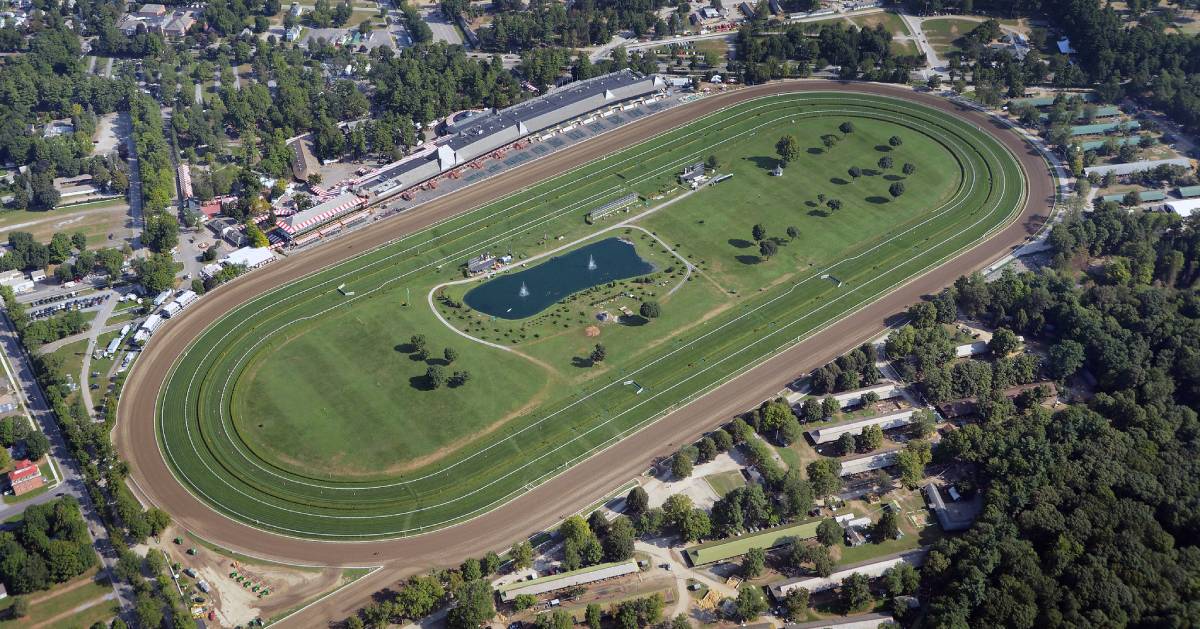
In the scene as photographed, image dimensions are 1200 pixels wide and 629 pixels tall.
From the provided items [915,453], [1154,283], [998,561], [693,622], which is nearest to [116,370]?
[693,622]

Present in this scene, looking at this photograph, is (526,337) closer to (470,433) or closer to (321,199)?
(470,433)

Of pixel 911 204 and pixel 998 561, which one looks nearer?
pixel 998 561

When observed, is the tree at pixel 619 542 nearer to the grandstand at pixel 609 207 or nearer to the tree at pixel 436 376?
the tree at pixel 436 376

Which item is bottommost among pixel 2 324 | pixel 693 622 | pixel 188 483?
pixel 693 622

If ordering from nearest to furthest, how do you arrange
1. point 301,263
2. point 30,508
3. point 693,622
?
point 693,622 → point 30,508 → point 301,263

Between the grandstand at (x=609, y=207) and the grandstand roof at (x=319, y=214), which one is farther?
the grandstand at (x=609, y=207)

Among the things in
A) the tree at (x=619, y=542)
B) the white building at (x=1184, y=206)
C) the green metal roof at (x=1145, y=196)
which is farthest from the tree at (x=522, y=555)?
the white building at (x=1184, y=206)

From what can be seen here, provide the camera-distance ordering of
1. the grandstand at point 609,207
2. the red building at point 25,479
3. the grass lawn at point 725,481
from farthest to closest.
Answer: the grandstand at point 609,207 → the grass lawn at point 725,481 → the red building at point 25,479
